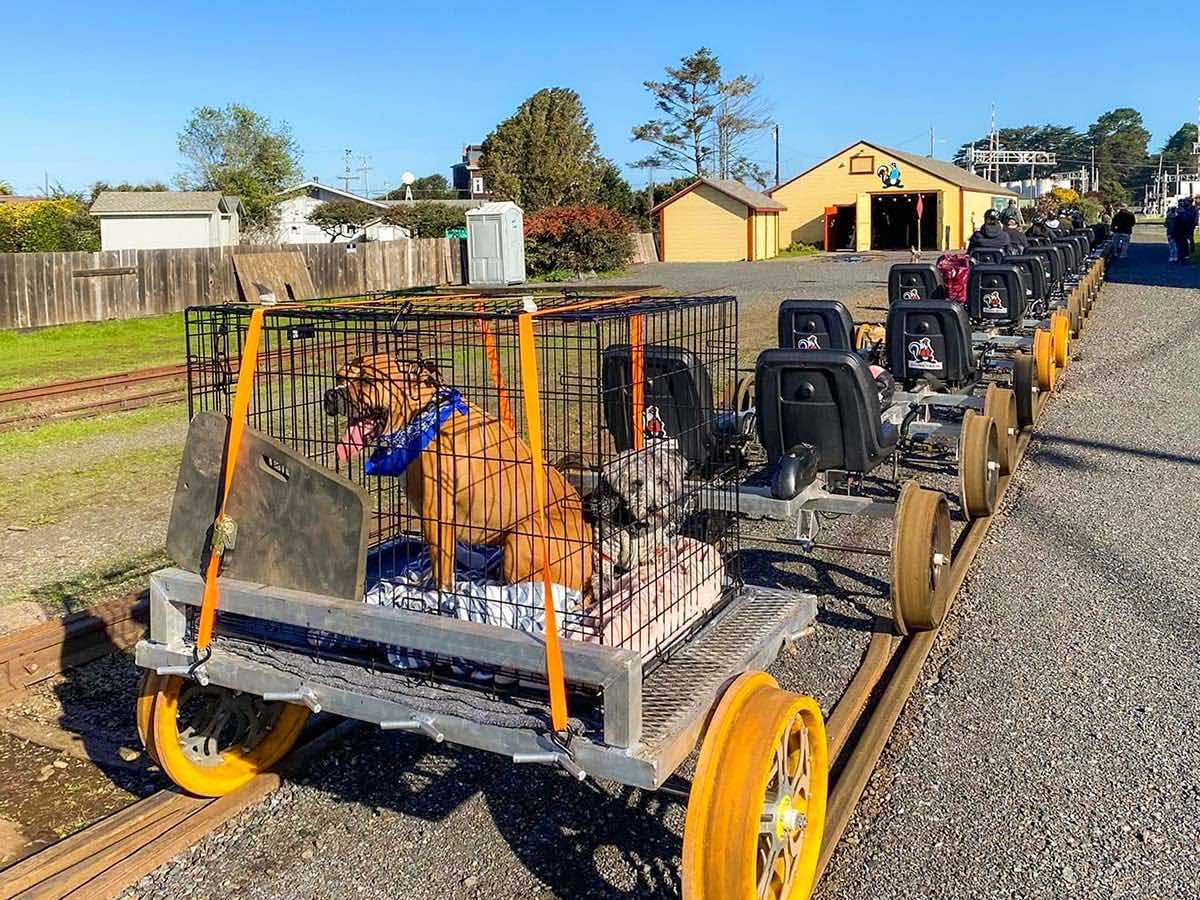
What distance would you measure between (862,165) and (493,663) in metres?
55.9

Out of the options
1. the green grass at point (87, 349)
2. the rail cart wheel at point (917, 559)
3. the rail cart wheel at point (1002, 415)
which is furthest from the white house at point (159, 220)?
the rail cart wheel at point (917, 559)

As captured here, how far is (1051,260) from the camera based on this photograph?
672 inches

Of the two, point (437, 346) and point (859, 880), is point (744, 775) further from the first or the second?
point (437, 346)

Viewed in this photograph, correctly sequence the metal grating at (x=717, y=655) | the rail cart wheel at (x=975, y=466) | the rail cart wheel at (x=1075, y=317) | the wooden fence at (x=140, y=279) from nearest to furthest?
the metal grating at (x=717, y=655) → the rail cart wheel at (x=975, y=466) → the rail cart wheel at (x=1075, y=317) → the wooden fence at (x=140, y=279)

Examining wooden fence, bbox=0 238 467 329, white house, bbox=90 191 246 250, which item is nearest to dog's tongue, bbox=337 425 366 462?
wooden fence, bbox=0 238 467 329

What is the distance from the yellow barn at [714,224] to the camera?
52875mm

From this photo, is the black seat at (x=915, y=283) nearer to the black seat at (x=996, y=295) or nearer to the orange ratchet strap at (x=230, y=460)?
the black seat at (x=996, y=295)

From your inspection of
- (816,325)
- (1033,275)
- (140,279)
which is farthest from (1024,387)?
(140,279)

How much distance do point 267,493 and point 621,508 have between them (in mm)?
1204

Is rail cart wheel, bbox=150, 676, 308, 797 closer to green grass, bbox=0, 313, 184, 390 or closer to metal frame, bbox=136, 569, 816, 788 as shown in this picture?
metal frame, bbox=136, 569, 816, 788

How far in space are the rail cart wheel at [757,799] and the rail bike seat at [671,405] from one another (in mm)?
1449

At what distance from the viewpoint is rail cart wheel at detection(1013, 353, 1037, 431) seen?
9.96 m

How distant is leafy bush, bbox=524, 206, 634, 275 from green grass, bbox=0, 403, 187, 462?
85.0ft

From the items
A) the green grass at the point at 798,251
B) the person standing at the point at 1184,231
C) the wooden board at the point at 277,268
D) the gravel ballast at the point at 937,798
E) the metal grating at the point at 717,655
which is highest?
the green grass at the point at 798,251
